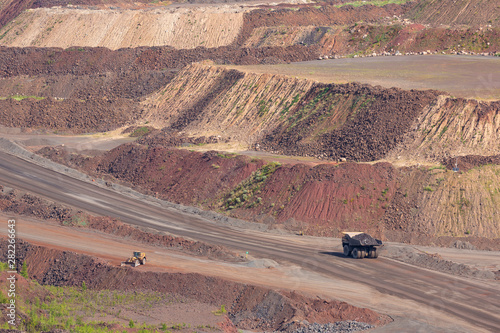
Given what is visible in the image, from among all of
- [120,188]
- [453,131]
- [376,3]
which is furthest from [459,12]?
[120,188]

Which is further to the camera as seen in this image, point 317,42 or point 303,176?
point 317,42

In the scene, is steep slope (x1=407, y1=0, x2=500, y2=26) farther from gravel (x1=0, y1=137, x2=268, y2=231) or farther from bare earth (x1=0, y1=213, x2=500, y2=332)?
bare earth (x1=0, y1=213, x2=500, y2=332)

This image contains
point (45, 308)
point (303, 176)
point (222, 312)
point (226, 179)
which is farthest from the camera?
point (226, 179)

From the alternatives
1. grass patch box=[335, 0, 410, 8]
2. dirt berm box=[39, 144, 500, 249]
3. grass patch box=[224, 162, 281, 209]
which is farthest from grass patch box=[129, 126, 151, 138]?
grass patch box=[335, 0, 410, 8]

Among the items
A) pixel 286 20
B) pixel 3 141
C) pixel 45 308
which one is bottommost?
pixel 45 308

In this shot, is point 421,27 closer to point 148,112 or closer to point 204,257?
point 148,112

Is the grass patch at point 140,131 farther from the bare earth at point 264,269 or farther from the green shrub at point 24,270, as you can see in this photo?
the green shrub at point 24,270

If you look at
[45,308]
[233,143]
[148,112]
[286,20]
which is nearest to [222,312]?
[45,308]
